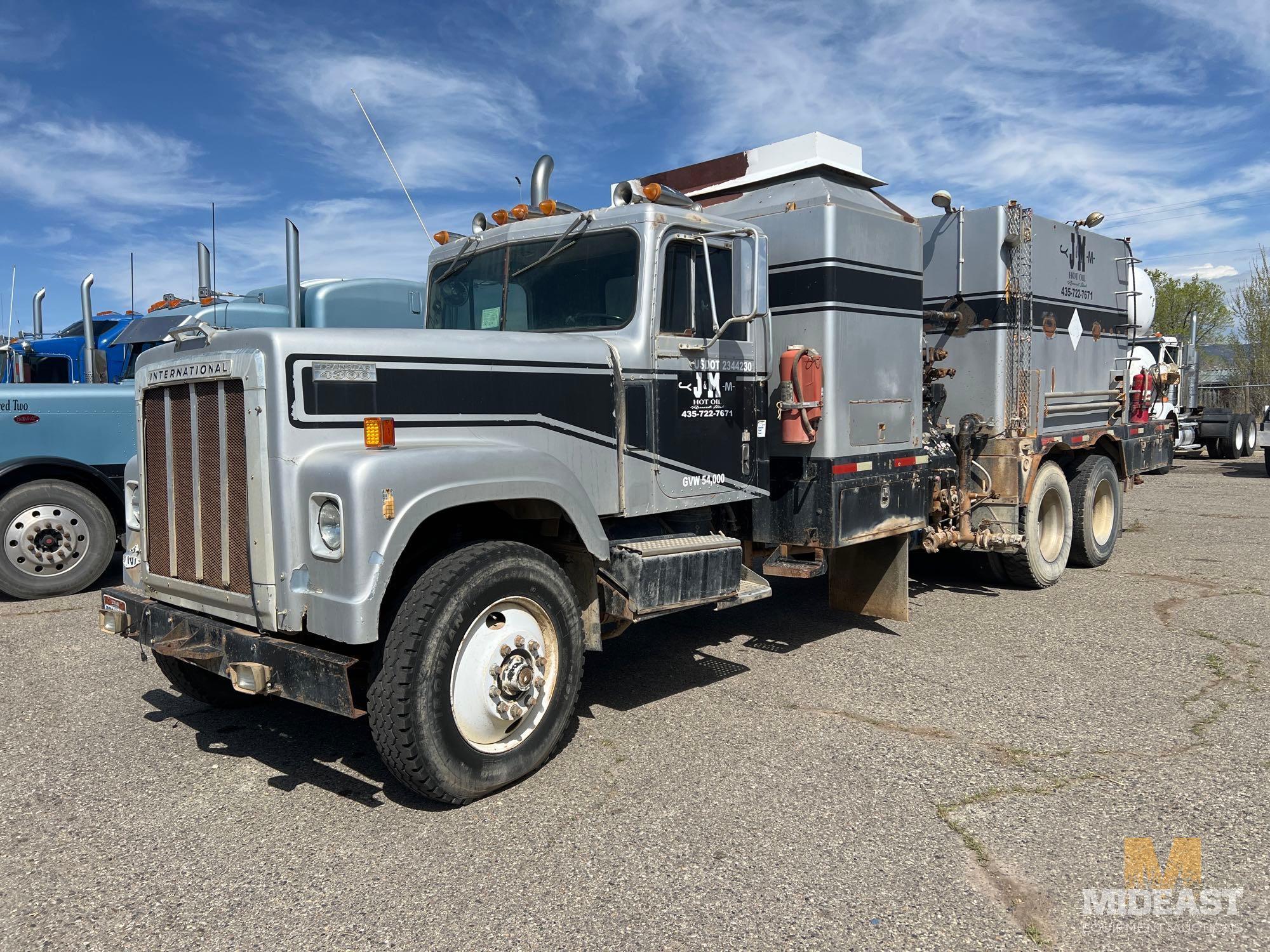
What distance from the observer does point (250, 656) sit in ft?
12.8

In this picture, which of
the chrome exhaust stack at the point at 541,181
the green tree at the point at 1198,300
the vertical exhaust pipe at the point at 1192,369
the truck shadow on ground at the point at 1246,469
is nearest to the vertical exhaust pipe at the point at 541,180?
the chrome exhaust stack at the point at 541,181

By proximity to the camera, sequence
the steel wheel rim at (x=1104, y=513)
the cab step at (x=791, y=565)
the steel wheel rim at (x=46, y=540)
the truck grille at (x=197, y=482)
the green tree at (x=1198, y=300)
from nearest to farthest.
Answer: the truck grille at (x=197, y=482)
the cab step at (x=791, y=565)
the steel wheel rim at (x=46, y=540)
the steel wheel rim at (x=1104, y=513)
the green tree at (x=1198, y=300)

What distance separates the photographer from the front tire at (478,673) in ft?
12.3

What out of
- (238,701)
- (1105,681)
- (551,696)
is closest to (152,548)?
(238,701)

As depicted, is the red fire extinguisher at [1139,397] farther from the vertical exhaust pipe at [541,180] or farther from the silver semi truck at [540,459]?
the vertical exhaust pipe at [541,180]

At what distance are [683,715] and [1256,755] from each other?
8.77 feet

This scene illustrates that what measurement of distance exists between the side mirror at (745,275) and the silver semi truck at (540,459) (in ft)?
0.04

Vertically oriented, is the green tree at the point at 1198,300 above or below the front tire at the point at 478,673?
above

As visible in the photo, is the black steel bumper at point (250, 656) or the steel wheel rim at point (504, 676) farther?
the steel wheel rim at point (504, 676)

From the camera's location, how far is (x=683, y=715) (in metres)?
5.12

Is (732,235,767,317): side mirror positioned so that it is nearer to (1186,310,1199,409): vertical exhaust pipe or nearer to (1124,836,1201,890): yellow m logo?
(1124,836,1201,890): yellow m logo

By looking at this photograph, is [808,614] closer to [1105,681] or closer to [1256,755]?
[1105,681]

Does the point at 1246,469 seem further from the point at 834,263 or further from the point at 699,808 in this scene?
the point at 699,808

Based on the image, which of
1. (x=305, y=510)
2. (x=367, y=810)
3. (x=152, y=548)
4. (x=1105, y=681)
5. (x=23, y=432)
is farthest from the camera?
(x=23, y=432)
